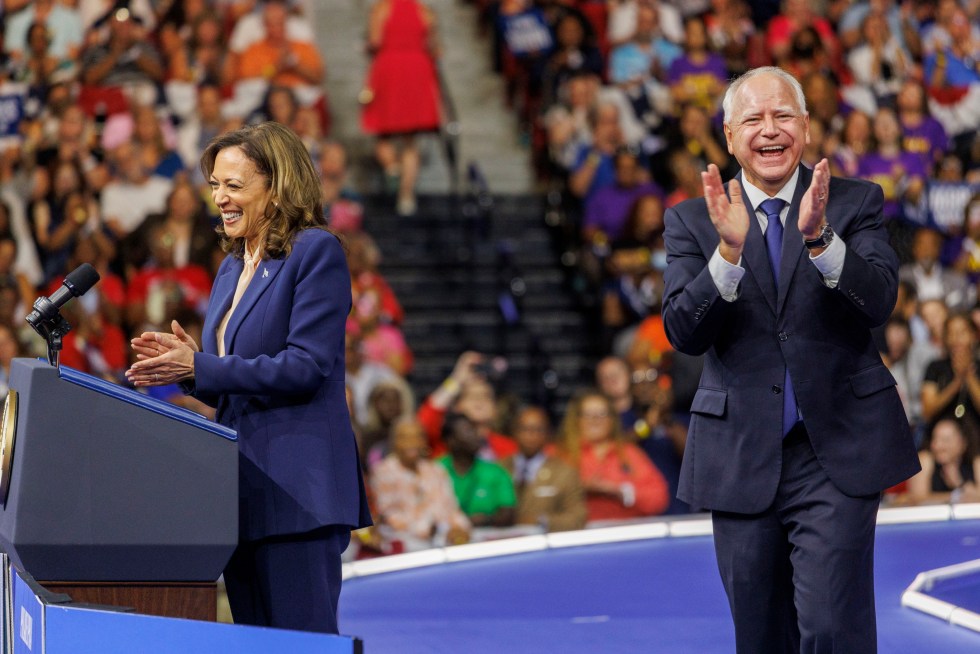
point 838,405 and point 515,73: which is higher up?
point 515,73

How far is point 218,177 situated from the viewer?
3.38 metres

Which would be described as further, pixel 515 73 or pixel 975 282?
pixel 515 73

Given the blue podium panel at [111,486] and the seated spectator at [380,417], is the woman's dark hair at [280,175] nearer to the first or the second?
the blue podium panel at [111,486]

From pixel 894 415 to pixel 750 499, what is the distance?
38cm

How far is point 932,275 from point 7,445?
7.41 m

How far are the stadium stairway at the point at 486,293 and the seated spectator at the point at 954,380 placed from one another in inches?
84.4

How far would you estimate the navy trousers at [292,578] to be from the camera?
329 cm

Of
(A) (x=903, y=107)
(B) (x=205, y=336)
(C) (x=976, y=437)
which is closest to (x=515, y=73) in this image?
(A) (x=903, y=107)

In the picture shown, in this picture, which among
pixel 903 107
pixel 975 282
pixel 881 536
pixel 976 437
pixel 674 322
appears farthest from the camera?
pixel 903 107

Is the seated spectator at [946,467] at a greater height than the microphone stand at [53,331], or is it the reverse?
the microphone stand at [53,331]

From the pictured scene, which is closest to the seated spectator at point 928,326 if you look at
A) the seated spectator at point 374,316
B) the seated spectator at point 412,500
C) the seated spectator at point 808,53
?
the seated spectator at point 808,53

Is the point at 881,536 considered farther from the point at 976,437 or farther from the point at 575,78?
the point at 575,78

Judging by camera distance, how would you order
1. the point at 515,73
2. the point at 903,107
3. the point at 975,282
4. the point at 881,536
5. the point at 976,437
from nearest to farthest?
1. the point at 881,536
2. the point at 976,437
3. the point at 975,282
4. the point at 903,107
5. the point at 515,73

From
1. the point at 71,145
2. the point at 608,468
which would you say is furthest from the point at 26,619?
the point at 71,145
